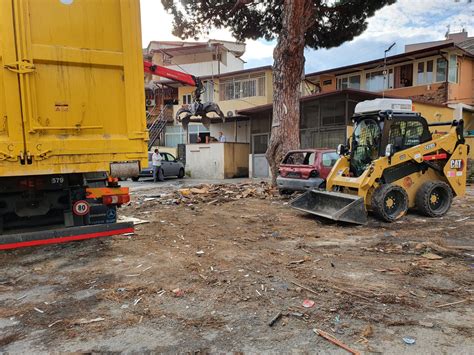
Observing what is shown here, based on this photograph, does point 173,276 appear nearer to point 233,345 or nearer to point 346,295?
point 233,345

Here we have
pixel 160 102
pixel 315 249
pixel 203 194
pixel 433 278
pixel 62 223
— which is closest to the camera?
pixel 433 278

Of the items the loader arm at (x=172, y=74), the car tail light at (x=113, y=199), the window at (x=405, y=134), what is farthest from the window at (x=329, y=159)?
the car tail light at (x=113, y=199)

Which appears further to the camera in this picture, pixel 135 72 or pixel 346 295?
pixel 135 72

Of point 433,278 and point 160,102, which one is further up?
point 160,102

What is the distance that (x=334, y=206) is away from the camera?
767 centimetres

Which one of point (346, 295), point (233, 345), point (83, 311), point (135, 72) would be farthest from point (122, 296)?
point (135, 72)

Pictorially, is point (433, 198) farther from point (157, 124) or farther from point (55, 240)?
point (157, 124)

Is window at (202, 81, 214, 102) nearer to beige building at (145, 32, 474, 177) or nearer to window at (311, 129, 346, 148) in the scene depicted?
beige building at (145, 32, 474, 177)

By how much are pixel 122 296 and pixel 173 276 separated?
2.43 feet

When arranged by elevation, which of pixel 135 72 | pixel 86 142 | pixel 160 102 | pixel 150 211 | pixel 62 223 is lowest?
pixel 150 211

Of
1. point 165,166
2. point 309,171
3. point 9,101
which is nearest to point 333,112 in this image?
point 309,171

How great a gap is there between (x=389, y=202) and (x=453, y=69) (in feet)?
54.0

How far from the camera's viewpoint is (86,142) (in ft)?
14.7

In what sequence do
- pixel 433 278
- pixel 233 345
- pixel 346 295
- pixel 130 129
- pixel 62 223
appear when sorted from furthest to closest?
pixel 62 223
pixel 130 129
pixel 433 278
pixel 346 295
pixel 233 345
